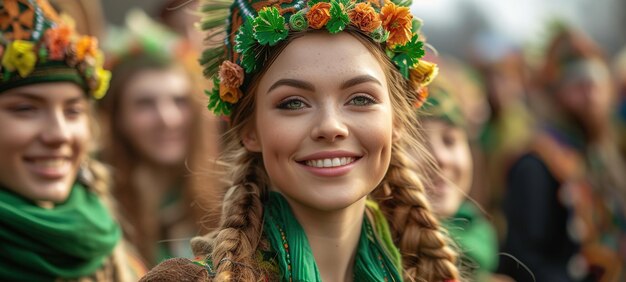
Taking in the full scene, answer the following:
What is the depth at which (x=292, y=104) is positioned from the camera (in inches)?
122

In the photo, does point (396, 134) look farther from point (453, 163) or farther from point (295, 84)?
point (453, 163)

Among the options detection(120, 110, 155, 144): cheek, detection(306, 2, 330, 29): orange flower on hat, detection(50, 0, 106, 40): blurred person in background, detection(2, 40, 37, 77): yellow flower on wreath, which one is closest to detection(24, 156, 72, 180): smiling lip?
detection(2, 40, 37, 77): yellow flower on wreath

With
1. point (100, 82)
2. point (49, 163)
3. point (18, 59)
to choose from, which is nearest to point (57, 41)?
point (18, 59)

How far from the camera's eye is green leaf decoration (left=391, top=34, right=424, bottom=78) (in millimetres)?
3271

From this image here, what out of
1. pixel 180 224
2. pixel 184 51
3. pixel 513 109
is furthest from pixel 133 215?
pixel 513 109

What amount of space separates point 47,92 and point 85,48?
33 cm

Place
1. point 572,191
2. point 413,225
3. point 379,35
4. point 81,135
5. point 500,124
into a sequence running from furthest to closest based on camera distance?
point 500,124 → point 572,191 → point 81,135 → point 413,225 → point 379,35

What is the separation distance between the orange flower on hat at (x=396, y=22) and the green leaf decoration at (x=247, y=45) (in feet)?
1.43

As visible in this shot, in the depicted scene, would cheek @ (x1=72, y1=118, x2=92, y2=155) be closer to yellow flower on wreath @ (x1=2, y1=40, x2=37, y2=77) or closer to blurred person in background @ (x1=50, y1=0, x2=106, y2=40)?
yellow flower on wreath @ (x1=2, y1=40, x2=37, y2=77)

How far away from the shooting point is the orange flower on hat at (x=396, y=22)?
319 centimetres

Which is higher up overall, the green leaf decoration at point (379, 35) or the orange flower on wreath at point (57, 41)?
the green leaf decoration at point (379, 35)

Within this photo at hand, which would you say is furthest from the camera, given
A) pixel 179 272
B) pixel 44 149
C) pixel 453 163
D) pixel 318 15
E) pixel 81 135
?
pixel 453 163

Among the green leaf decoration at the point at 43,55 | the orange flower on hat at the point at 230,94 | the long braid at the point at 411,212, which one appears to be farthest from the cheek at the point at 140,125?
the orange flower on hat at the point at 230,94

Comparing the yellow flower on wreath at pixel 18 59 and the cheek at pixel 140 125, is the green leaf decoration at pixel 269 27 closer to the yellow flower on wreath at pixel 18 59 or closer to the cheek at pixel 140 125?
the yellow flower on wreath at pixel 18 59
